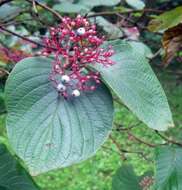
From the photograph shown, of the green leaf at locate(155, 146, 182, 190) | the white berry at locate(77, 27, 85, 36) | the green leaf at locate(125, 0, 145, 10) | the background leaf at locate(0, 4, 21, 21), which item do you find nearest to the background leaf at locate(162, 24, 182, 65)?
the green leaf at locate(155, 146, 182, 190)

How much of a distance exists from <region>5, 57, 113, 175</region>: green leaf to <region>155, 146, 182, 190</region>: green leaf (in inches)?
8.4

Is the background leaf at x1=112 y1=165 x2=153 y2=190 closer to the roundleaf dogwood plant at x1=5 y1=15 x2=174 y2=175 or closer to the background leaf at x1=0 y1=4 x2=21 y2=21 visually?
the roundleaf dogwood plant at x1=5 y1=15 x2=174 y2=175

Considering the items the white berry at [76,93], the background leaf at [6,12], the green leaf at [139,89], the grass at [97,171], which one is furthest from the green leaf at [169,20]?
the grass at [97,171]

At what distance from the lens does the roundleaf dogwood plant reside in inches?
22.9

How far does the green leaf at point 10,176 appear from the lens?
0.79 meters

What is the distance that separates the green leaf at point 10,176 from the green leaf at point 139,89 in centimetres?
25

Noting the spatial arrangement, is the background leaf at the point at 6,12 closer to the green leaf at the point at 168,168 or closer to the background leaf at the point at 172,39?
the background leaf at the point at 172,39

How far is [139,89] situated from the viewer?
642 mm

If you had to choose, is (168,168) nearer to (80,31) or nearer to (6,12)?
(80,31)

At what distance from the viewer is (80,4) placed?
4.24ft

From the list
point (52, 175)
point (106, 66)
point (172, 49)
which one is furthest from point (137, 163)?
point (106, 66)

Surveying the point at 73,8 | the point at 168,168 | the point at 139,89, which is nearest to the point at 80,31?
the point at 139,89

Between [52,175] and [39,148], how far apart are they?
139 inches

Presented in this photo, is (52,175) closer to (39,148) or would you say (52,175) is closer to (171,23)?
(171,23)
